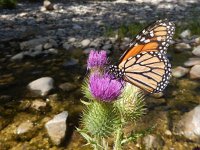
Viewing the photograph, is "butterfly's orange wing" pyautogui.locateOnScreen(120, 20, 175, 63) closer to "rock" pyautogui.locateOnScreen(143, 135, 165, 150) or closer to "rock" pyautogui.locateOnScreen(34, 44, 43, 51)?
"rock" pyautogui.locateOnScreen(143, 135, 165, 150)

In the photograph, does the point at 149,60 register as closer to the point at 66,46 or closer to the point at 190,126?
the point at 190,126

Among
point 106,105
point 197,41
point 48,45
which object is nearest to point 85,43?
point 48,45

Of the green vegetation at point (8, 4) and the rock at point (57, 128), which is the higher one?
the rock at point (57, 128)

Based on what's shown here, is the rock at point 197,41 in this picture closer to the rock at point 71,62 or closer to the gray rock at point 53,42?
the rock at point 71,62

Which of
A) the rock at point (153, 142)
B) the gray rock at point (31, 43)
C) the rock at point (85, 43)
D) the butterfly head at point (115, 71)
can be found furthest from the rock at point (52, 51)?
the butterfly head at point (115, 71)

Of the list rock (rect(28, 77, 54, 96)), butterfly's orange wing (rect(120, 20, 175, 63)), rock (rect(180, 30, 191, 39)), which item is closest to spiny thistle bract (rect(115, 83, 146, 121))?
butterfly's orange wing (rect(120, 20, 175, 63))
